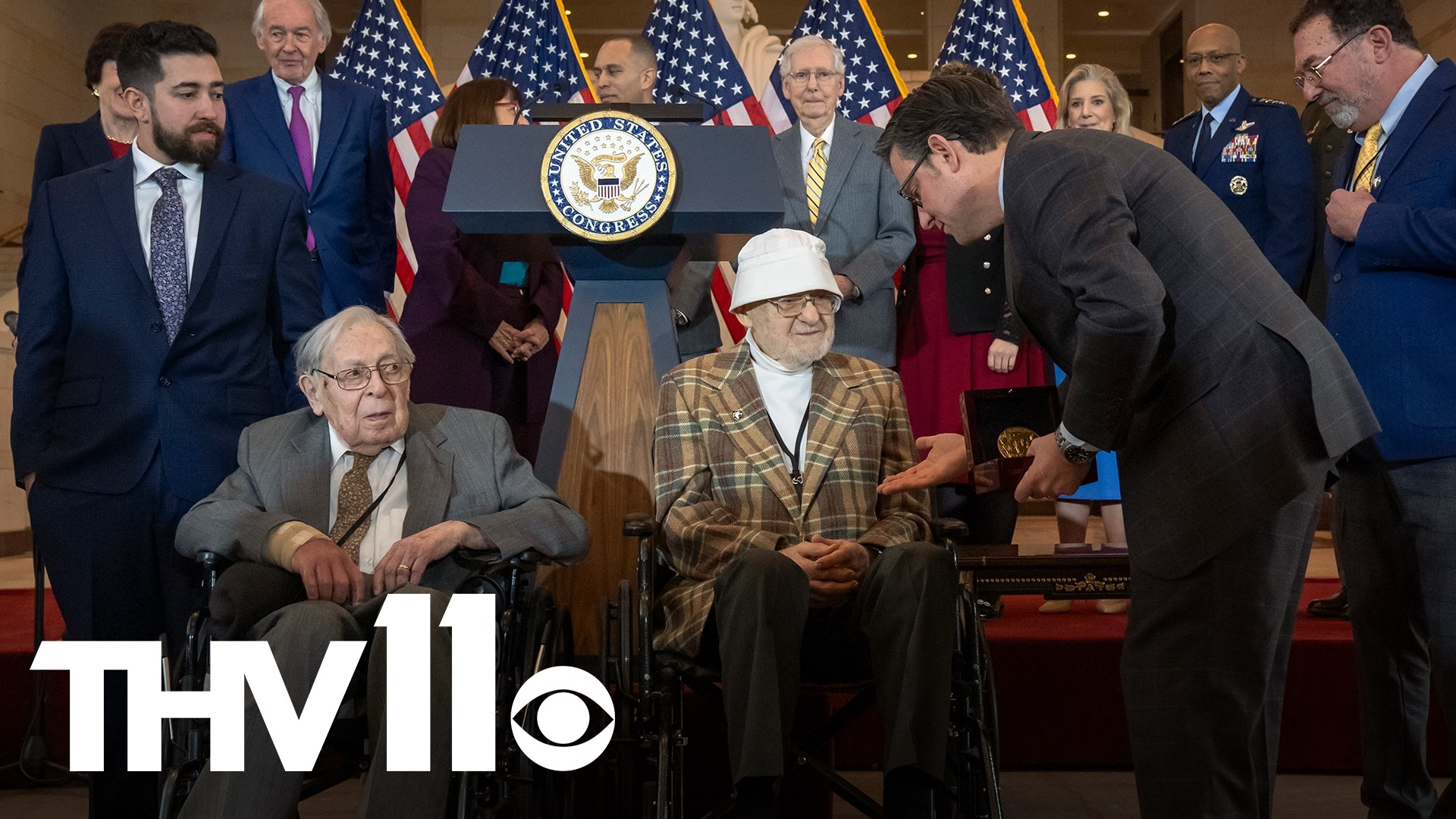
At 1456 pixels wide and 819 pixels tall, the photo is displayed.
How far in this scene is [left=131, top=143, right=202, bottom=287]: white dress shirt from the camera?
2.85 m

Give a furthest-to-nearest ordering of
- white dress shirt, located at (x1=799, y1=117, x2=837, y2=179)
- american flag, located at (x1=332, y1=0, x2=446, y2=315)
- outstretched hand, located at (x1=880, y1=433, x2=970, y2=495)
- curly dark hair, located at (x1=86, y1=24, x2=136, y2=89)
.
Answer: american flag, located at (x1=332, y1=0, x2=446, y2=315)
white dress shirt, located at (x1=799, y1=117, x2=837, y2=179)
curly dark hair, located at (x1=86, y1=24, x2=136, y2=89)
outstretched hand, located at (x1=880, y1=433, x2=970, y2=495)

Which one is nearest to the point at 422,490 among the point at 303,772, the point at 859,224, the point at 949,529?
the point at 303,772

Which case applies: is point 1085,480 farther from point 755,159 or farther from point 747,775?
point 755,159

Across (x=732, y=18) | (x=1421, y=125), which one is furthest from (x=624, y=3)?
(x=1421, y=125)

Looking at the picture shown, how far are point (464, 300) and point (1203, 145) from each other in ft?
7.39

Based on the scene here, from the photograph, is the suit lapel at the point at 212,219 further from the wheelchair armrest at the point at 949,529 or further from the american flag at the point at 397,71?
the american flag at the point at 397,71

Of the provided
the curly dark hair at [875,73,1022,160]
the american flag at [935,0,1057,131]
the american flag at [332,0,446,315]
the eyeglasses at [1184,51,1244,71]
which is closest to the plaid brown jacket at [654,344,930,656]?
the curly dark hair at [875,73,1022,160]

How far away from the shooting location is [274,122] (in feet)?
11.8

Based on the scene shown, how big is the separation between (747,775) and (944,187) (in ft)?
3.41

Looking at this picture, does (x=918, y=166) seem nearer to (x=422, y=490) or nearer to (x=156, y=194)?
(x=422, y=490)

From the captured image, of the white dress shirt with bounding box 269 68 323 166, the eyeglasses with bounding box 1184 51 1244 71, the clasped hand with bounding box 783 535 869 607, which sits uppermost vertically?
the eyeglasses with bounding box 1184 51 1244 71

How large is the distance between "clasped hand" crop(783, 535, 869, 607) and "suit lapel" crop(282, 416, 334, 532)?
926 millimetres

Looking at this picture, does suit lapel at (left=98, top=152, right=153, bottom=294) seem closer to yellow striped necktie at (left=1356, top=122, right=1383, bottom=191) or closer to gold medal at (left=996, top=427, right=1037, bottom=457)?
gold medal at (left=996, top=427, right=1037, bottom=457)

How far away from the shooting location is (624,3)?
42.0 feet
